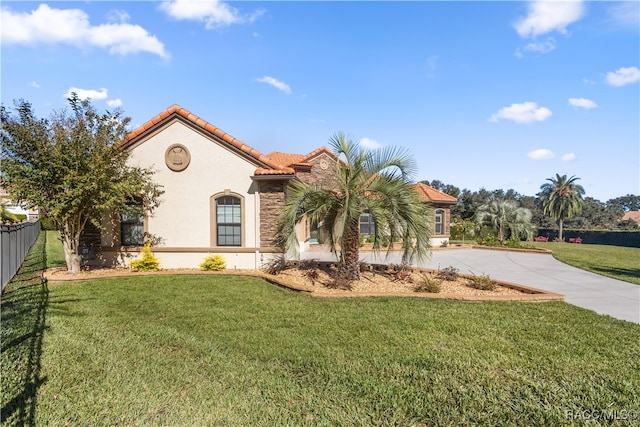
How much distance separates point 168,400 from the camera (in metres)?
3.77

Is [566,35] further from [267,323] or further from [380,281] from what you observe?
[267,323]

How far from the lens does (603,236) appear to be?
123 ft

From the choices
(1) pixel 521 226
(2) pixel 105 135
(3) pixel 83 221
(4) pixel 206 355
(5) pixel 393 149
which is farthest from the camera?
(1) pixel 521 226

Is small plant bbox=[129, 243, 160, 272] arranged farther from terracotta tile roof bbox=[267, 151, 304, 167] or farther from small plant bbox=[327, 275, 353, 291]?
terracotta tile roof bbox=[267, 151, 304, 167]

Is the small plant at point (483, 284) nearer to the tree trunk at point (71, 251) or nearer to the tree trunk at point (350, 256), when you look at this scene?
the tree trunk at point (350, 256)

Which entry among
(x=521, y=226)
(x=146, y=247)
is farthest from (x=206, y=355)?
(x=521, y=226)

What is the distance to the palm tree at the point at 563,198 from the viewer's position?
42.2 metres

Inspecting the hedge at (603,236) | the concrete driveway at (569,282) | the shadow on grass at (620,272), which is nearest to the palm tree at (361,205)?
the concrete driveway at (569,282)

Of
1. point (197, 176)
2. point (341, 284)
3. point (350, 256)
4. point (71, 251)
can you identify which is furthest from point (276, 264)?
point (71, 251)

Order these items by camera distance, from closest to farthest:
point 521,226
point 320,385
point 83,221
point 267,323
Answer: point 320,385 < point 267,323 < point 83,221 < point 521,226

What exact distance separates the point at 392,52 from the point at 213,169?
28.7 ft

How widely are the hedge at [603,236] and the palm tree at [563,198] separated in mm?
1569

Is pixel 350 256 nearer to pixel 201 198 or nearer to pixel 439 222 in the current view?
pixel 201 198

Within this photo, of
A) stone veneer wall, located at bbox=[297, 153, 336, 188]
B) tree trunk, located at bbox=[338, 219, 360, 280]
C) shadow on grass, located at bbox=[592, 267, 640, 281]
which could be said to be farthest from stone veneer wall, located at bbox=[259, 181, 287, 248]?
shadow on grass, located at bbox=[592, 267, 640, 281]
